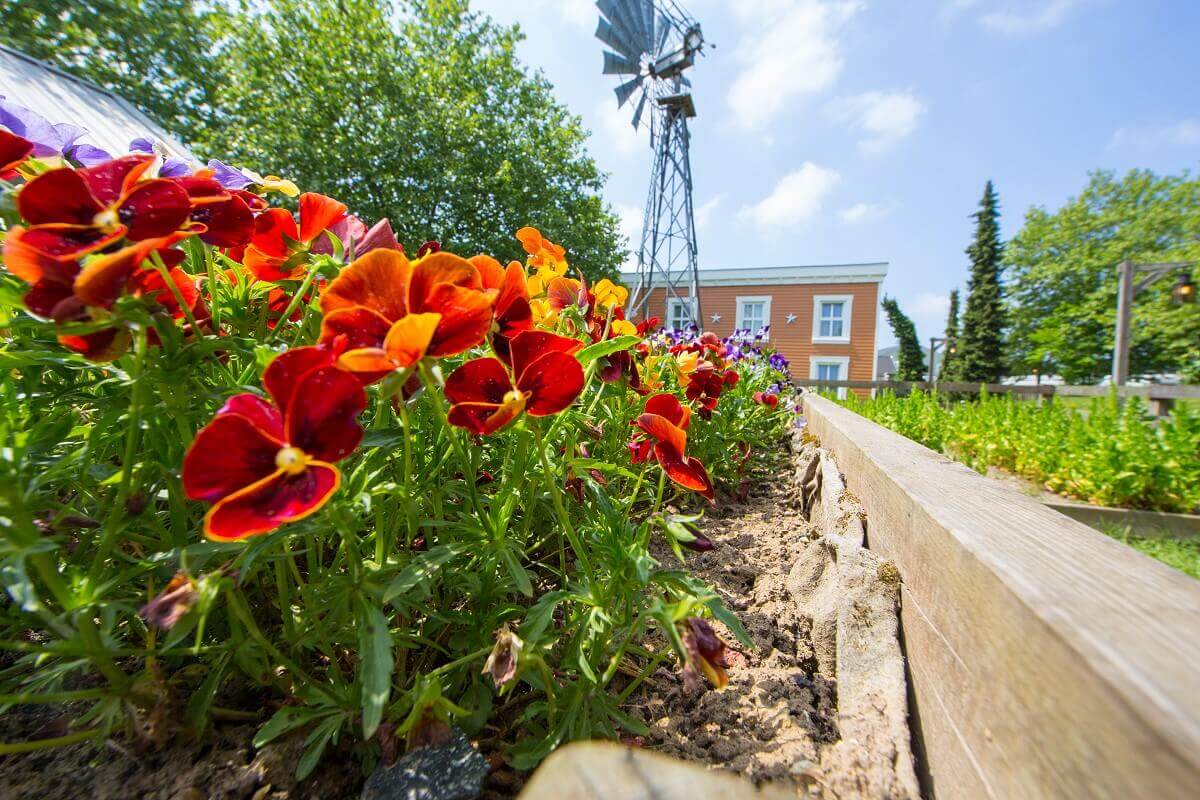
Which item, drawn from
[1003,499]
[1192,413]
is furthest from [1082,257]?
[1003,499]

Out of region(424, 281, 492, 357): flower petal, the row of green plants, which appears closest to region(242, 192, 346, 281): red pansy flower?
region(424, 281, 492, 357): flower petal

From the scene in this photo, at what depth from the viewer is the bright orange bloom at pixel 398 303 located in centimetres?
58

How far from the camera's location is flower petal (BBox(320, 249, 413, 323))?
584 mm

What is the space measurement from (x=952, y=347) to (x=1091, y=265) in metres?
8.79

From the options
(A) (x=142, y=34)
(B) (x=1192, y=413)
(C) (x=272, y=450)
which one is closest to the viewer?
(C) (x=272, y=450)

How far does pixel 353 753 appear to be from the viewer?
79cm

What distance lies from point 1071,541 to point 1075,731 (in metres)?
0.29

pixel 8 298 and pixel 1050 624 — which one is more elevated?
pixel 8 298

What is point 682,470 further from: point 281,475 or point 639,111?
point 639,111

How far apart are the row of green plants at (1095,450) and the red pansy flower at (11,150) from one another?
4.57 meters

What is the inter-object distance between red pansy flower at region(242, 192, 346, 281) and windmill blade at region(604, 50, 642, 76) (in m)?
17.8

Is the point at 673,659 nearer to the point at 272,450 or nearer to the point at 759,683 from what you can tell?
the point at 759,683

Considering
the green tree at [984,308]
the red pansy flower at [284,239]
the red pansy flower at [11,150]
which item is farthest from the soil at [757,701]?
the green tree at [984,308]

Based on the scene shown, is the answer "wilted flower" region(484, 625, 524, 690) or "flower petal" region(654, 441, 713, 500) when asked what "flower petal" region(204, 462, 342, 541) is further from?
Result: "flower petal" region(654, 441, 713, 500)
